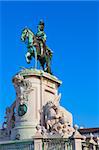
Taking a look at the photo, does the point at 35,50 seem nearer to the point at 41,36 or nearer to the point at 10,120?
the point at 41,36

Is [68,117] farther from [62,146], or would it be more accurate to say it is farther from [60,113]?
[62,146]

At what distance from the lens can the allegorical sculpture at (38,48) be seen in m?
25.3

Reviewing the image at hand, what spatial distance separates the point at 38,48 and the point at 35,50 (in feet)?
1.22

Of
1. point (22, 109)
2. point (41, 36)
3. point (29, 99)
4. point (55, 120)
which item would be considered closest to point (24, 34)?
point (41, 36)

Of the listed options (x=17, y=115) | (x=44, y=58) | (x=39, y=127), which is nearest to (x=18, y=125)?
(x=17, y=115)

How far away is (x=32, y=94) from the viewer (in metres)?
23.8

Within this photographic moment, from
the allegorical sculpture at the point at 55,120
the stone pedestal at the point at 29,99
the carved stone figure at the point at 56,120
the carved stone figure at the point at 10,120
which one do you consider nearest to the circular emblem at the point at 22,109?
the stone pedestal at the point at 29,99

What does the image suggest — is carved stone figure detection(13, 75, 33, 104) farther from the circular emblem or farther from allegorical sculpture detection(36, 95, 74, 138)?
allegorical sculpture detection(36, 95, 74, 138)

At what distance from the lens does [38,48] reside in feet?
84.3

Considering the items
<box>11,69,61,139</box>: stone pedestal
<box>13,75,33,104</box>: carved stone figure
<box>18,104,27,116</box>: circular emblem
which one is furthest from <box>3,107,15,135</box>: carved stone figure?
<box>13,75,33,104</box>: carved stone figure

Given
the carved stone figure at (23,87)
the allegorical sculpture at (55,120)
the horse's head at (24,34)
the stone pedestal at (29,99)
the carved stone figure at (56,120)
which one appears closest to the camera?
the allegorical sculpture at (55,120)

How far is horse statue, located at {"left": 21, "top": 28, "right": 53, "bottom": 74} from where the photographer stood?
2530cm

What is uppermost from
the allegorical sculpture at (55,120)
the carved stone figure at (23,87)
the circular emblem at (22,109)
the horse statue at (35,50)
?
the horse statue at (35,50)

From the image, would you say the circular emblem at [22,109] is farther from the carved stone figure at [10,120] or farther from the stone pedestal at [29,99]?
the carved stone figure at [10,120]
